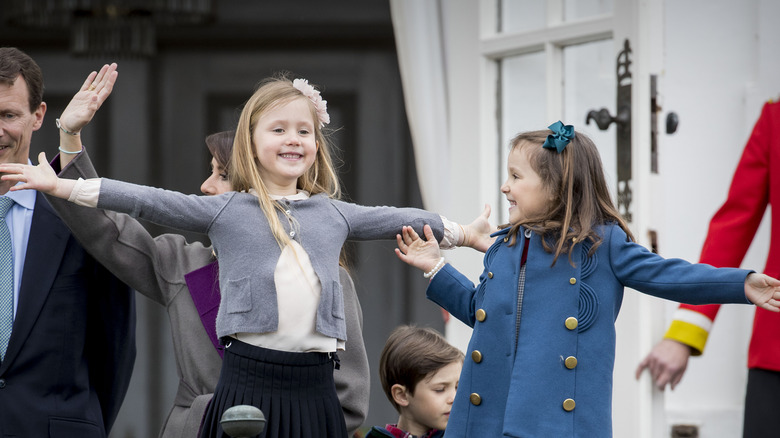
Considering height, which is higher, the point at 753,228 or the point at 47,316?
the point at 753,228

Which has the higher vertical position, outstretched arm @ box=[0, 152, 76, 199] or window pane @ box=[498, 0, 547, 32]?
window pane @ box=[498, 0, 547, 32]

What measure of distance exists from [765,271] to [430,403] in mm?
1024

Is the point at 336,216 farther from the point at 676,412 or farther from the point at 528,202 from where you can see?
the point at 676,412

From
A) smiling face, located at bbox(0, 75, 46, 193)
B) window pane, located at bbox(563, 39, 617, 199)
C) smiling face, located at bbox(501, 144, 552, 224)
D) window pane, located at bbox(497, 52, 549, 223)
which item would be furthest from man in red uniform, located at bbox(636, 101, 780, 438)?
smiling face, located at bbox(0, 75, 46, 193)

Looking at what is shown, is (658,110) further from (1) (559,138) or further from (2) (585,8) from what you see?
(1) (559,138)

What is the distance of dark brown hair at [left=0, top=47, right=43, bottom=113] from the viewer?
113 inches

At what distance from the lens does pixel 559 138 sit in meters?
2.69

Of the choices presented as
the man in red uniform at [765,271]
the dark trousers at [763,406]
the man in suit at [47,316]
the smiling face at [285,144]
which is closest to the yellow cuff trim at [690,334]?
the man in red uniform at [765,271]

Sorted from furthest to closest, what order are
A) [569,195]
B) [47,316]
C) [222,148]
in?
[222,148]
[47,316]
[569,195]

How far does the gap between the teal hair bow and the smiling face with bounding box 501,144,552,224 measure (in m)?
0.06

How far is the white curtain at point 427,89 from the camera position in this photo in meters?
4.54

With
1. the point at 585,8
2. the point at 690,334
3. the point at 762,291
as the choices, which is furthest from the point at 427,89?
the point at 762,291

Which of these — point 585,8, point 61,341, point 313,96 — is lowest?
point 61,341

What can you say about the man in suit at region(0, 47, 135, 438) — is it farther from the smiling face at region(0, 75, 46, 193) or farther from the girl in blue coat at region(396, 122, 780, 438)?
the girl in blue coat at region(396, 122, 780, 438)
